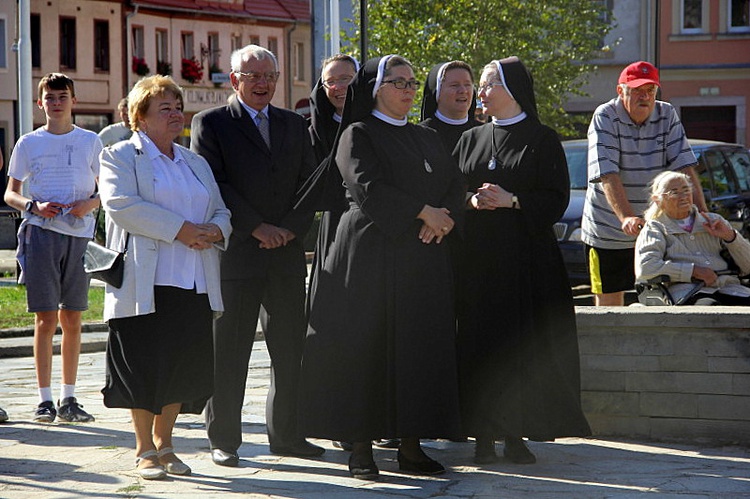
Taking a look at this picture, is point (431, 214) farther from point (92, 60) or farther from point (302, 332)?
point (92, 60)

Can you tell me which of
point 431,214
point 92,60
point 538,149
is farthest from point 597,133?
point 92,60

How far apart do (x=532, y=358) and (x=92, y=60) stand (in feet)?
153

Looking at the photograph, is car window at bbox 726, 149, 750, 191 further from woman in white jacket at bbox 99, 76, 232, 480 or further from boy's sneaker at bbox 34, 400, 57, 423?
woman in white jacket at bbox 99, 76, 232, 480

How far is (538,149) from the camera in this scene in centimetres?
756

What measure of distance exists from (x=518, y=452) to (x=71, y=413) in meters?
2.84

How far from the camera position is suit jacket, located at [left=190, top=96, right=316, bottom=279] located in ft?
25.2

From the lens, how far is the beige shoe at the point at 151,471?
23.1ft

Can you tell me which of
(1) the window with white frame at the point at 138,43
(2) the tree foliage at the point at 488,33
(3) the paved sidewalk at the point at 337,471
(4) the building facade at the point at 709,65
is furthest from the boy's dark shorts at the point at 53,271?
(1) the window with white frame at the point at 138,43

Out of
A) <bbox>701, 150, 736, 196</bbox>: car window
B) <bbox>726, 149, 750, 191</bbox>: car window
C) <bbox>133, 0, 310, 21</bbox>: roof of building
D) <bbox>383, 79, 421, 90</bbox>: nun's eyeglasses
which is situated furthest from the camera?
<bbox>133, 0, 310, 21</bbox>: roof of building

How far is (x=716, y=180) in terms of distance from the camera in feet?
56.7

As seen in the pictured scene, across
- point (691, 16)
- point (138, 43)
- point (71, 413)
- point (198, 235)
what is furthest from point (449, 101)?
point (138, 43)

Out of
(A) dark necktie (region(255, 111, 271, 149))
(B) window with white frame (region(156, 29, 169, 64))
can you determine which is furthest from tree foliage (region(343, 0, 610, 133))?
(B) window with white frame (region(156, 29, 169, 64))

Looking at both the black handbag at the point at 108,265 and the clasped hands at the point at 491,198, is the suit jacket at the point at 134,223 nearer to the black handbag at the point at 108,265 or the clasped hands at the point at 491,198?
the black handbag at the point at 108,265

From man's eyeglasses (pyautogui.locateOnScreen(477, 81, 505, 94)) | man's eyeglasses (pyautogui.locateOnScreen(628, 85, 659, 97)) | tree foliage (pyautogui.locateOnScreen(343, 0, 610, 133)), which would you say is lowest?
man's eyeglasses (pyautogui.locateOnScreen(477, 81, 505, 94))
